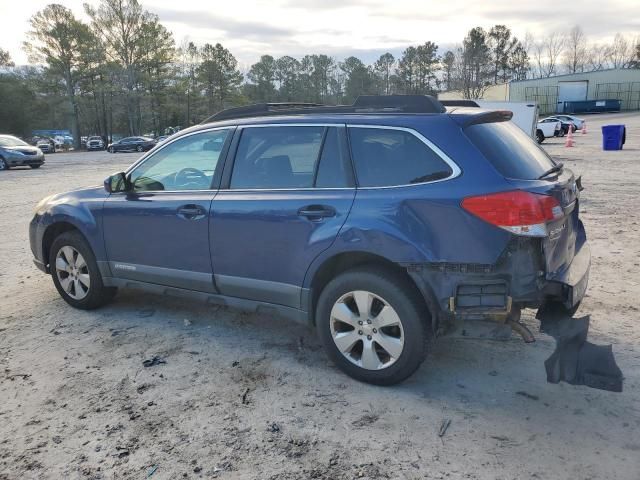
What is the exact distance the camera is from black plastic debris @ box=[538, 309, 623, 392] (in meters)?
3.19

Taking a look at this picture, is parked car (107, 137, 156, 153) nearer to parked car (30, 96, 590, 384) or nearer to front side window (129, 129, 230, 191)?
front side window (129, 129, 230, 191)

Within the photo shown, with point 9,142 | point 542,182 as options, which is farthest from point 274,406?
point 9,142

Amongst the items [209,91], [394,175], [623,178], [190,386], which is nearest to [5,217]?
[190,386]

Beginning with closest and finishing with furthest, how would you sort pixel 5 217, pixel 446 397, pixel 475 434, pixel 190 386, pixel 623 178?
pixel 475 434
pixel 446 397
pixel 190 386
pixel 5 217
pixel 623 178

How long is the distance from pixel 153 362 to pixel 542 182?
301 cm

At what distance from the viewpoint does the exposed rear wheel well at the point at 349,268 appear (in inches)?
133

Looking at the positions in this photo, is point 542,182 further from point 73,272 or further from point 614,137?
point 614,137

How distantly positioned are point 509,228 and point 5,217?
10.9m

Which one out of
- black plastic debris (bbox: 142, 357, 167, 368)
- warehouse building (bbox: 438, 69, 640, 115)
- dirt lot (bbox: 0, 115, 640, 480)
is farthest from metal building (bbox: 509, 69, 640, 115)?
black plastic debris (bbox: 142, 357, 167, 368)

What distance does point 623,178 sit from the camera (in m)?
13.4

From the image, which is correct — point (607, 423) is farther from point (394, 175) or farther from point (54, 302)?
point (54, 302)

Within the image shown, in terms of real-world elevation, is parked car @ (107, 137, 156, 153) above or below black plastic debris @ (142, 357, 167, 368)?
above

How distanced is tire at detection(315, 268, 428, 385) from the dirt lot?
154 mm

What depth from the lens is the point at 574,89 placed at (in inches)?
2874
